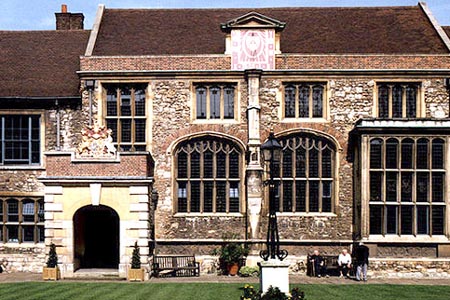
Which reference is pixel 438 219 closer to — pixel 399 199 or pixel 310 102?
pixel 399 199

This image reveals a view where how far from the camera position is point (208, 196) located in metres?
29.0

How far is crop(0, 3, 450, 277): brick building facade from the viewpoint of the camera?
2750 centimetres

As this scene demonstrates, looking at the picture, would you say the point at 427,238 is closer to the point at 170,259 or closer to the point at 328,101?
the point at 328,101

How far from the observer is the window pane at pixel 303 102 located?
29.0 metres

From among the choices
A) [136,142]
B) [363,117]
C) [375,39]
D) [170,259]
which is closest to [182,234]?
[170,259]

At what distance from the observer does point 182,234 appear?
28703mm

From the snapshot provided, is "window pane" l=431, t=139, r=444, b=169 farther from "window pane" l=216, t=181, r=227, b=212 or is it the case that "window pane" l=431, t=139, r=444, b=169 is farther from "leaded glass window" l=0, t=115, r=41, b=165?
"leaded glass window" l=0, t=115, r=41, b=165

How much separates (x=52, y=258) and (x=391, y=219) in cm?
1178

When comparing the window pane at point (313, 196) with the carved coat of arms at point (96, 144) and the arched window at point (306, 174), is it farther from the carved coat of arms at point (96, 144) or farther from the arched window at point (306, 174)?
the carved coat of arms at point (96, 144)

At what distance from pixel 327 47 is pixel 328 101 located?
107 inches

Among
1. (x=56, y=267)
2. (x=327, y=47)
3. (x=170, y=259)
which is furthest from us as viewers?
(x=327, y=47)

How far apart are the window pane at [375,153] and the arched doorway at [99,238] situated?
951 centimetres

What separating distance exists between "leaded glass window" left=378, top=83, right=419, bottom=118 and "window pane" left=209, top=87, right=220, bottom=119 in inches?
234

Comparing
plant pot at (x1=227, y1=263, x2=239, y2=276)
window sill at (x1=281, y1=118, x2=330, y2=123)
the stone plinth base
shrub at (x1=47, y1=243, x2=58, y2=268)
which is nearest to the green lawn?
shrub at (x1=47, y1=243, x2=58, y2=268)
